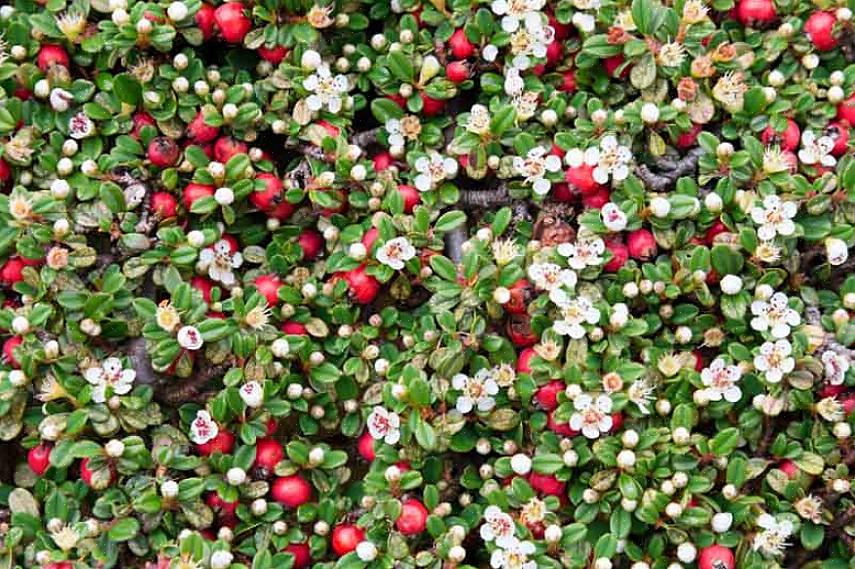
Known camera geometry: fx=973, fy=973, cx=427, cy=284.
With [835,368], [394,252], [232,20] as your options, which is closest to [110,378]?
[394,252]

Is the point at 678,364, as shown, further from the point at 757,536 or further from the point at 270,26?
the point at 270,26

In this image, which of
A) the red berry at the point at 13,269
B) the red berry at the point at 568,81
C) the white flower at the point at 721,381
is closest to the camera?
the white flower at the point at 721,381

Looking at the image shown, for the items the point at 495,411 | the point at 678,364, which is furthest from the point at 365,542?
the point at 678,364

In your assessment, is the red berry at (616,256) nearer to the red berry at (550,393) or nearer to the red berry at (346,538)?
the red berry at (550,393)

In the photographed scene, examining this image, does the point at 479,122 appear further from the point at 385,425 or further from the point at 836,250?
the point at 836,250

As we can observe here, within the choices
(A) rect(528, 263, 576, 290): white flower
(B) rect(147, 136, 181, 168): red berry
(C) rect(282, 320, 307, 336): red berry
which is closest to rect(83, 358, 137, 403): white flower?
(C) rect(282, 320, 307, 336): red berry

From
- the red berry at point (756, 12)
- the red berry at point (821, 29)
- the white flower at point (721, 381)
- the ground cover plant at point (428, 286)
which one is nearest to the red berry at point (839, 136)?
the ground cover plant at point (428, 286)
